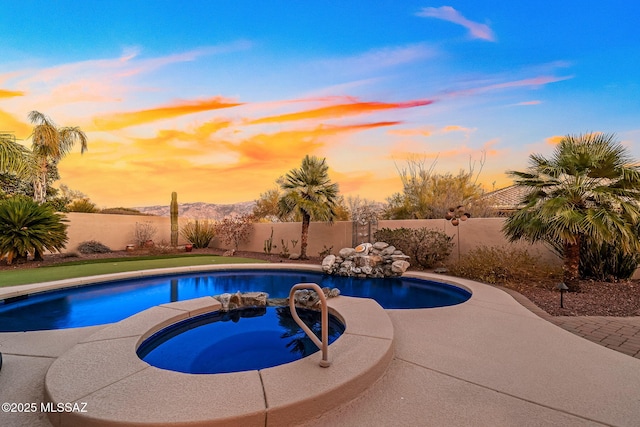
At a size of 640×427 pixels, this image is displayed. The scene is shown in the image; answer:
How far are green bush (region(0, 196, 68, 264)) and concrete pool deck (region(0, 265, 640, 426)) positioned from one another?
7.59 m

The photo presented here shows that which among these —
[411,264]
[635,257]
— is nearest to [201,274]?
[411,264]

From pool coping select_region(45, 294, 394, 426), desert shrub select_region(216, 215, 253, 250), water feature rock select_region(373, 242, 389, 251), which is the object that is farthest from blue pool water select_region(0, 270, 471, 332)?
desert shrub select_region(216, 215, 253, 250)

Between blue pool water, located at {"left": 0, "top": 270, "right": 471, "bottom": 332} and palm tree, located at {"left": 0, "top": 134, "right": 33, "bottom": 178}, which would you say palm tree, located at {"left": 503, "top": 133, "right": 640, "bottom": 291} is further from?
palm tree, located at {"left": 0, "top": 134, "right": 33, "bottom": 178}

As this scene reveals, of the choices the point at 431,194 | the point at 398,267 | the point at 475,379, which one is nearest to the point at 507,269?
the point at 398,267

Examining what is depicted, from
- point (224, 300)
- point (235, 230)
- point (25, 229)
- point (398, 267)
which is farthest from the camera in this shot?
point (235, 230)

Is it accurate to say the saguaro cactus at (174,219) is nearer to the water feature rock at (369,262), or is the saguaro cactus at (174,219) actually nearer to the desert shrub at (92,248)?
the desert shrub at (92,248)

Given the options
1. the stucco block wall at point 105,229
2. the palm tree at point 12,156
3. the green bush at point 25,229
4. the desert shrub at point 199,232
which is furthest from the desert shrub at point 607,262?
the stucco block wall at point 105,229

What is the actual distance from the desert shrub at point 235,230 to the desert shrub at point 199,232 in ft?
→ 2.34

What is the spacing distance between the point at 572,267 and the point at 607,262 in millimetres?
1486

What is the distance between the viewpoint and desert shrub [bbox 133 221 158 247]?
50.5 feet

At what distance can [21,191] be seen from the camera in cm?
1938

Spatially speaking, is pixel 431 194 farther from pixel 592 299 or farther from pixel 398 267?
pixel 592 299

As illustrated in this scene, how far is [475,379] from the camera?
2.54 meters

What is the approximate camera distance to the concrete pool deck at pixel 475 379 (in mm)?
2041
